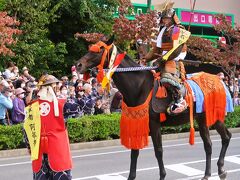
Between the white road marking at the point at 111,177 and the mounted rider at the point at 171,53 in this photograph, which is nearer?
the mounted rider at the point at 171,53

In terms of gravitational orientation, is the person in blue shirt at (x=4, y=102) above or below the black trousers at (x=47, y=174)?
above

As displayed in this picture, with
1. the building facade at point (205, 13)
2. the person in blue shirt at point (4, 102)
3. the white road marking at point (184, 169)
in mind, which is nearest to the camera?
the white road marking at point (184, 169)

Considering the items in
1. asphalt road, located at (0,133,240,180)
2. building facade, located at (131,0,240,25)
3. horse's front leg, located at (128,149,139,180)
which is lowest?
asphalt road, located at (0,133,240,180)

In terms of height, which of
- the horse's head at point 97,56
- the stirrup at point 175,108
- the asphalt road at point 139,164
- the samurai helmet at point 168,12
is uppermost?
the samurai helmet at point 168,12

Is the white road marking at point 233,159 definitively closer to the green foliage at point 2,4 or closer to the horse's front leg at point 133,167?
the horse's front leg at point 133,167

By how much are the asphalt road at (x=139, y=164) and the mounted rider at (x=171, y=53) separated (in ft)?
6.29

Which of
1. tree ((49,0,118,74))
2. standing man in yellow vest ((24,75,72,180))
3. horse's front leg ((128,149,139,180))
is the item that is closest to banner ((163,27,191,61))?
horse's front leg ((128,149,139,180))

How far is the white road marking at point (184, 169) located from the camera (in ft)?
36.5

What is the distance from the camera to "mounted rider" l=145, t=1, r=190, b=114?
9266mm

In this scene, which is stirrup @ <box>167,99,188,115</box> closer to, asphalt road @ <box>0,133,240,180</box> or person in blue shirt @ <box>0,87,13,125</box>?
asphalt road @ <box>0,133,240,180</box>

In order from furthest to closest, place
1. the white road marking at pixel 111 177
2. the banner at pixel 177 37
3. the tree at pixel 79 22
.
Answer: the tree at pixel 79 22 → the white road marking at pixel 111 177 → the banner at pixel 177 37

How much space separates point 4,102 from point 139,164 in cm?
494

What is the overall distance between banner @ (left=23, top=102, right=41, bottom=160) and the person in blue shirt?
26.8 feet

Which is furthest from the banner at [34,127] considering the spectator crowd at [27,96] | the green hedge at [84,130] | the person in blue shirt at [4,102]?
the person in blue shirt at [4,102]
